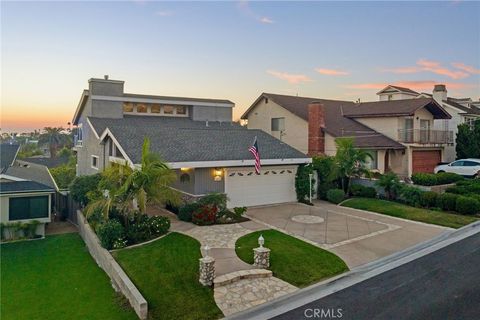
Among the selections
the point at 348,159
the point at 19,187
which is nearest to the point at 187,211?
the point at 19,187

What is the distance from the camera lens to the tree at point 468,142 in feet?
102

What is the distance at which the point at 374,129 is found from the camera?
2969cm

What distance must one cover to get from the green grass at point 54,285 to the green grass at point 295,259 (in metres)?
4.40

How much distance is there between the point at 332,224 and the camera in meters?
15.9

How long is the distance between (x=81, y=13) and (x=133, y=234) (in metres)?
12.8

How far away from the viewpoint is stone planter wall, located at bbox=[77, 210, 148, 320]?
331 inches

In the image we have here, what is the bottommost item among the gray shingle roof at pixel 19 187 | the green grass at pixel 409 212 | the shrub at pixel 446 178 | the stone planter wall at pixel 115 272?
the stone planter wall at pixel 115 272

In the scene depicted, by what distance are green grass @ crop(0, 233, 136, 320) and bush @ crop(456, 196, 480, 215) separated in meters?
16.9

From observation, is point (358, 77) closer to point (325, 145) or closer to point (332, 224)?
point (325, 145)

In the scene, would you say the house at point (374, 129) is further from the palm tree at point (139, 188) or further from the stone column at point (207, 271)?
the stone column at point (207, 271)

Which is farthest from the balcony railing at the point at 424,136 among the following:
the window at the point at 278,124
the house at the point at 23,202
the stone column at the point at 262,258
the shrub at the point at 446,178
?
the house at the point at 23,202

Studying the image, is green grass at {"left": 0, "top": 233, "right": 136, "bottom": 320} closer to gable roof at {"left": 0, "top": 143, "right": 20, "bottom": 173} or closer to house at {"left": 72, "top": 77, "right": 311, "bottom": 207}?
house at {"left": 72, "top": 77, "right": 311, "bottom": 207}

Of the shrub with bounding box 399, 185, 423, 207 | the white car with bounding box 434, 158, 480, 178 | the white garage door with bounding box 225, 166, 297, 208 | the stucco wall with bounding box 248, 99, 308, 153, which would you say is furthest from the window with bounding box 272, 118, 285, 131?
the white car with bounding box 434, 158, 480, 178

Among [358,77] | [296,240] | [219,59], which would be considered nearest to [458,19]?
[358,77]
